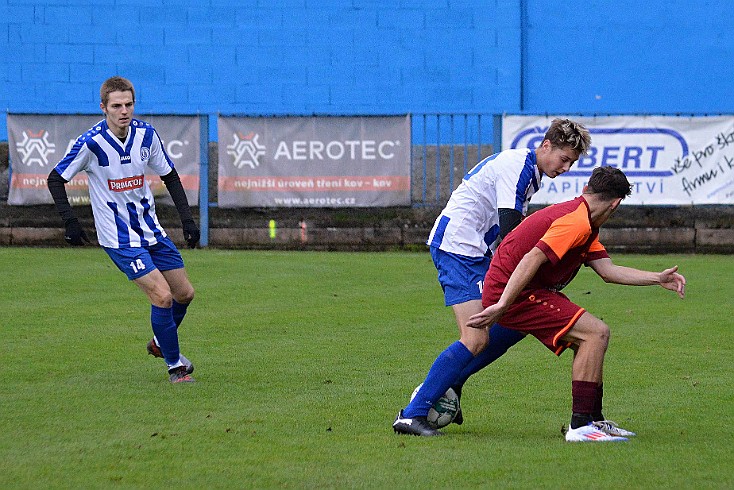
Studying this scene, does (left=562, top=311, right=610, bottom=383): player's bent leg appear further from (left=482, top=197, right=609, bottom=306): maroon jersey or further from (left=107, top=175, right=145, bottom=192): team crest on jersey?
(left=107, top=175, right=145, bottom=192): team crest on jersey

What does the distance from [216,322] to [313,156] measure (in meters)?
7.17

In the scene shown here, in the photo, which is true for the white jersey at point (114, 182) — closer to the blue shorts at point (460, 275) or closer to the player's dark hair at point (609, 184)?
the blue shorts at point (460, 275)

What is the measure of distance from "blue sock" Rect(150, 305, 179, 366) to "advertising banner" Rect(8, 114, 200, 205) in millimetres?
9711

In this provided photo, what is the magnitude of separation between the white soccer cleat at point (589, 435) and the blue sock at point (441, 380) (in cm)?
63

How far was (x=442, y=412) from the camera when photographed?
6.03 metres

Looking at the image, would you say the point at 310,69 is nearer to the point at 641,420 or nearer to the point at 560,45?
the point at 560,45

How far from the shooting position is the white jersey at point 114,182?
7699 millimetres

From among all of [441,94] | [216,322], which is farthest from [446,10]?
[216,322]

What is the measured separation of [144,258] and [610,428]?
3.28 m

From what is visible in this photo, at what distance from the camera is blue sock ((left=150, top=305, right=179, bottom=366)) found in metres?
7.55

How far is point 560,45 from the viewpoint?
18828 mm

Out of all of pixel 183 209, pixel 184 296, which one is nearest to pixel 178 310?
pixel 184 296

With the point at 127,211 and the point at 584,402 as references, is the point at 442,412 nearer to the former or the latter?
the point at 584,402

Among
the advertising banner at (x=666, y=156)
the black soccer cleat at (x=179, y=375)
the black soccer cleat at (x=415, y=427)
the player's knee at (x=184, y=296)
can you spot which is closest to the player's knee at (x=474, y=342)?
the black soccer cleat at (x=415, y=427)
